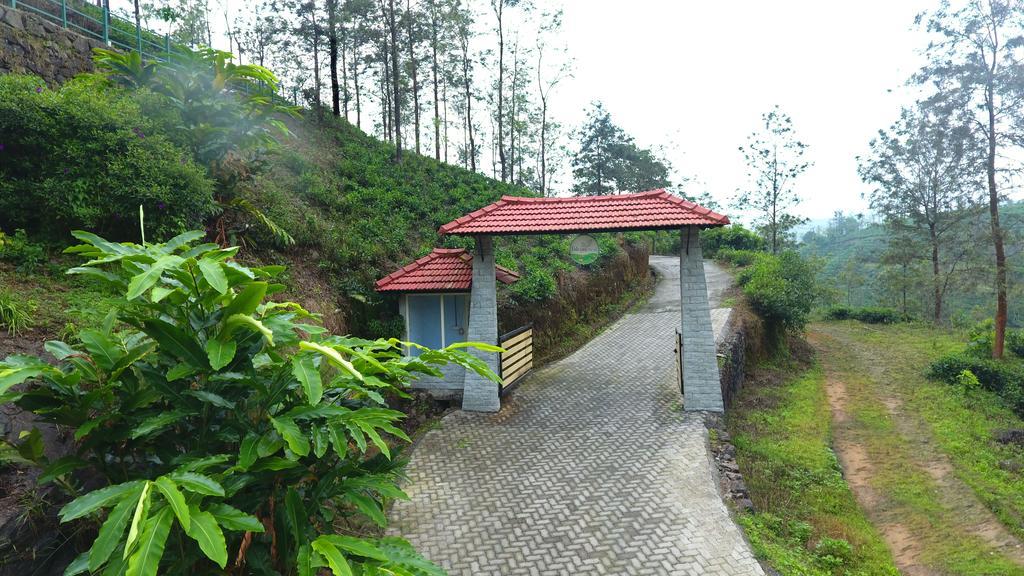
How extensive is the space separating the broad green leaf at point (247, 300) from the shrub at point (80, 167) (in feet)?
14.7

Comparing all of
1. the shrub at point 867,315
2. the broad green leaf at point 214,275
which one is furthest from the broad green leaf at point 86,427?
the shrub at point 867,315

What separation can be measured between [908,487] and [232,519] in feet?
32.9

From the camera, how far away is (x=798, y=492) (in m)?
7.55

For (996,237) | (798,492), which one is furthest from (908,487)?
(996,237)

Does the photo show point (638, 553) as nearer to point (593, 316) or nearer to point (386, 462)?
point (386, 462)

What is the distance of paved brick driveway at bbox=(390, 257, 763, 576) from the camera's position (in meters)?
4.98

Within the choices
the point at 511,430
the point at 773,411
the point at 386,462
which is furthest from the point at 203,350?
the point at 773,411

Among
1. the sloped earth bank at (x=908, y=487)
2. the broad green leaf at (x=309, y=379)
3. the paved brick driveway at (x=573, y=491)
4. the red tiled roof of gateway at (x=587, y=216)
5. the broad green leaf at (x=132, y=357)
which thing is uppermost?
the red tiled roof of gateway at (x=587, y=216)

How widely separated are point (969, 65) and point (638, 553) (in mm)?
18894

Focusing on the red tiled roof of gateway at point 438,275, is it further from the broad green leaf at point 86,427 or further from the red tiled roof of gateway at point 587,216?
the broad green leaf at point 86,427

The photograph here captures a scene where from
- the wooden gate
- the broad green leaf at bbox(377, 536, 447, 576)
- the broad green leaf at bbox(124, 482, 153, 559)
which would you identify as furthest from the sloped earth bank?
the broad green leaf at bbox(124, 482, 153, 559)

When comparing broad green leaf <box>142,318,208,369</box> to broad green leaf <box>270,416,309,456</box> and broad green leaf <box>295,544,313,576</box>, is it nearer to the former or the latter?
broad green leaf <box>270,416,309,456</box>

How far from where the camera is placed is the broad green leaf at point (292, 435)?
282cm

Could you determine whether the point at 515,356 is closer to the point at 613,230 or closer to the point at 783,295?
the point at 613,230
